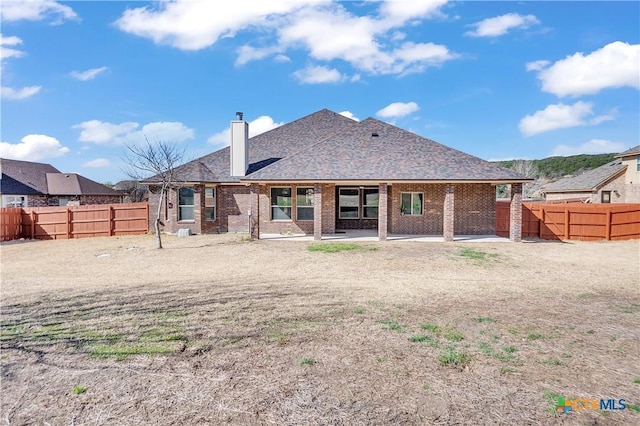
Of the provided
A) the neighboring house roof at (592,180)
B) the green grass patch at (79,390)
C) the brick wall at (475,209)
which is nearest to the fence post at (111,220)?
the brick wall at (475,209)

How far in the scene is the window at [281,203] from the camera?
1916 cm

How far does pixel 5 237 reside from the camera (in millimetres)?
19297

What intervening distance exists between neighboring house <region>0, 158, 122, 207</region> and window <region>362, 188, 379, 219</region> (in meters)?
28.6

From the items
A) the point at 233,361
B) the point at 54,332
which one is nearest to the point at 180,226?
the point at 54,332

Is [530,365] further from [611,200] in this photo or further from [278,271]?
[611,200]

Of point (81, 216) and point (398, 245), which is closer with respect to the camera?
point (398, 245)

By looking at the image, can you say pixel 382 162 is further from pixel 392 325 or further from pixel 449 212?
pixel 392 325

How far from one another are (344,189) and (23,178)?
3174 cm

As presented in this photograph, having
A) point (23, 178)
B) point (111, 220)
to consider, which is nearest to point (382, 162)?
point (111, 220)

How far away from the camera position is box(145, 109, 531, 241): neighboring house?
16500 millimetres

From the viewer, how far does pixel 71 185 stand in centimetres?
3616

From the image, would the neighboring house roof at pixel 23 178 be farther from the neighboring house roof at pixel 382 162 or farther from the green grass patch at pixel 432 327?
the green grass patch at pixel 432 327

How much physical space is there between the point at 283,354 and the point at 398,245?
11.0 m

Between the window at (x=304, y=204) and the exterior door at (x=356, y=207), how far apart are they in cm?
209
